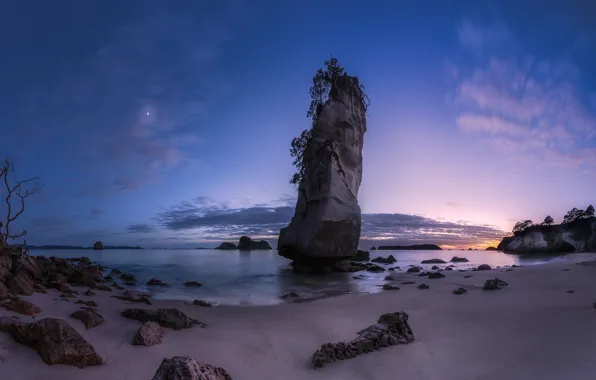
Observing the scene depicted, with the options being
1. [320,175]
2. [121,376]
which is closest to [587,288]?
[121,376]

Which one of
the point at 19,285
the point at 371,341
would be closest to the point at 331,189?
the point at 19,285

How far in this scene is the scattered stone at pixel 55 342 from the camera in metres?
4.70

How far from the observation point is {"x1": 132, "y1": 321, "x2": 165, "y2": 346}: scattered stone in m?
5.76

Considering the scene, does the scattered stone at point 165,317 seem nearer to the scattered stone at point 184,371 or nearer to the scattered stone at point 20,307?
the scattered stone at point 20,307

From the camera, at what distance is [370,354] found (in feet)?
17.9

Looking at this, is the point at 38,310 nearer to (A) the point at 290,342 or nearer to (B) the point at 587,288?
(A) the point at 290,342

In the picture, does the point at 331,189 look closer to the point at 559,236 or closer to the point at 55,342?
the point at 55,342

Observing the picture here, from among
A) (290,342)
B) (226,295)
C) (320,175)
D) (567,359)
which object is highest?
(320,175)

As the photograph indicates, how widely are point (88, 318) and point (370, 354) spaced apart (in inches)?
216

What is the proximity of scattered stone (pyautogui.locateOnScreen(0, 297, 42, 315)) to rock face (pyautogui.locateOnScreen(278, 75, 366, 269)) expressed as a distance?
61.6ft

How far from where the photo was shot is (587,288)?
998cm

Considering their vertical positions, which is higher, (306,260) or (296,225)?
(296,225)

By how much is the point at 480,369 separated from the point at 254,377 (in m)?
3.24

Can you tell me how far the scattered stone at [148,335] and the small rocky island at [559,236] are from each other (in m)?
56.9
